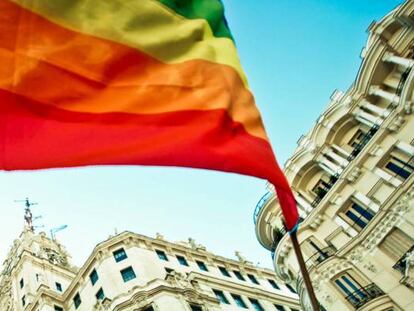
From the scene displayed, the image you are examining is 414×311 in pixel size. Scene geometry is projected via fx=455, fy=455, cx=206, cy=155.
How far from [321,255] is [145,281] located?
1682 centimetres

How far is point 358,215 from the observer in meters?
26.5

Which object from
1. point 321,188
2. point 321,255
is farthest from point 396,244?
point 321,188

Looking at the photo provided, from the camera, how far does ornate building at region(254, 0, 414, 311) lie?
77.3ft

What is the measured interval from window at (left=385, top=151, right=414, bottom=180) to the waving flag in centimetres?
1965

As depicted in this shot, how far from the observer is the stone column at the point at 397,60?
26141 mm

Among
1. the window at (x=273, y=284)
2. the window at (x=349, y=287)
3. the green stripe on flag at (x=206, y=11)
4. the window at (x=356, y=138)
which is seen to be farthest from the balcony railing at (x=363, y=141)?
the window at (x=273, y=284)

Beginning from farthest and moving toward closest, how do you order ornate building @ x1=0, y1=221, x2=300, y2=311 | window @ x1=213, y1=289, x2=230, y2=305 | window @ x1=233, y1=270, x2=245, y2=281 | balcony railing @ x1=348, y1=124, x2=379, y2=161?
window @ x1=233, y1=270, x2=245, y2=281 < window @ x1=213, y1=289, x2=230, y2=305 < ornate building @ x1=0, y1=221, x2=300, y2=311 < balcony railing @ x1=348, y1=124, x2=379, y2=161

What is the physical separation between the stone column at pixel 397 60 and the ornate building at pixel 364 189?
0.06 meters

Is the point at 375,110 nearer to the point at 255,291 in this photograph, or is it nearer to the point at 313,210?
the point at 313,210

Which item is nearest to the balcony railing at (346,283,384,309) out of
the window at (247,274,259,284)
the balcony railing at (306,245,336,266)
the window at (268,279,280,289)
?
the balcony railing at (306,245,336,266)

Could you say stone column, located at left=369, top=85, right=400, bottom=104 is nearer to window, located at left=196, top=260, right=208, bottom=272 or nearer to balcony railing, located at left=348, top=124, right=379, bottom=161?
balcony railing, located at left=348, top=124, right=379, bottom=161

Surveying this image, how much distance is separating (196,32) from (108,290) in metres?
34.1

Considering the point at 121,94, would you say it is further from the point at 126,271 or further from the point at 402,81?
the point at 126,271

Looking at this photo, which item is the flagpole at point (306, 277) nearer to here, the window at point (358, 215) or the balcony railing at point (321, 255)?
the window at point (358, 215)
